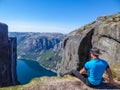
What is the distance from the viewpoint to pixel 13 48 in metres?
160

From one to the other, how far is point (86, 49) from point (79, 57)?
348 cm

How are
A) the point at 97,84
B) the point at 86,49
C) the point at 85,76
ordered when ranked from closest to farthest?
1. the point at 97,84
2. the point at 85,76
3. the point at 86,49

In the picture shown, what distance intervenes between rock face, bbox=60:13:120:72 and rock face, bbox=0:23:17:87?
6404 centimetres

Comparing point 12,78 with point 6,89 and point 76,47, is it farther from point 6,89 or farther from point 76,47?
point 6,89

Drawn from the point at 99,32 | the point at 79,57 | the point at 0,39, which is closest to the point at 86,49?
the point at 79,57

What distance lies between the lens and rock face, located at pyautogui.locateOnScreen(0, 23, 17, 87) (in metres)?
137

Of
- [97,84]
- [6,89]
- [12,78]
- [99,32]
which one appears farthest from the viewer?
[12,78]

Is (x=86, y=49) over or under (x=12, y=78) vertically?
over

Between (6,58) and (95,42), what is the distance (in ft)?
336

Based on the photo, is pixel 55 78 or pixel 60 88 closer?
pixel 60 88

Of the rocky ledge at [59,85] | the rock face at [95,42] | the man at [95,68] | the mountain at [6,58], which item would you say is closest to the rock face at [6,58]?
the mountain at [6,58]

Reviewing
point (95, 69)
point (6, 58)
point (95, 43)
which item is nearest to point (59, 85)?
point (95, 69)

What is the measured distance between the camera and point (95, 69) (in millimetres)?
15219

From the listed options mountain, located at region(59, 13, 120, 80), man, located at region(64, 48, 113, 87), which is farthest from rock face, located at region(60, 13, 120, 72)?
man, located at region(64, 48, 113, 87)
